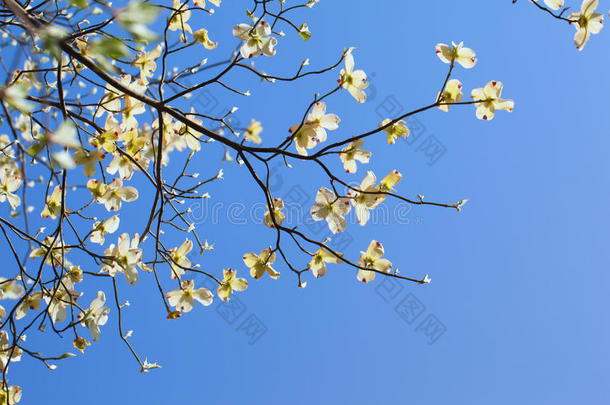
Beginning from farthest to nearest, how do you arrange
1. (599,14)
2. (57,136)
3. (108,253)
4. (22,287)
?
1. (22,287)
2. (108,253)
3. (599,14)
4. (57,136)

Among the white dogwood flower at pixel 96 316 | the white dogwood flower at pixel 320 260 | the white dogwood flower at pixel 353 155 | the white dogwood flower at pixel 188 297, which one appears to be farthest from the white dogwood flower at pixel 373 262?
the white dogwood flower at pixel 96 316

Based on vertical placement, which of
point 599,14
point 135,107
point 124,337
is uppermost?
point 135,107

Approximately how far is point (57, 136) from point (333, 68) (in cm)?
101

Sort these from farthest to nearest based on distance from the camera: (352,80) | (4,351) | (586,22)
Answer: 1. (4,351)
2. (352,80)
3. (586,22)

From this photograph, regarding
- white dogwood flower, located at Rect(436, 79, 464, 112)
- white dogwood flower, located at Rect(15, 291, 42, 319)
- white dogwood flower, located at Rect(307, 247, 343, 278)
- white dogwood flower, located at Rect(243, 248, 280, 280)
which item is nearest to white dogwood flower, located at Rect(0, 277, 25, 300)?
white dogwood flower, located at Rect(15, 291, 42, 319)

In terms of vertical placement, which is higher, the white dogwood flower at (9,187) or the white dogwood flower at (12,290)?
the white dogwood flower at (9,187)

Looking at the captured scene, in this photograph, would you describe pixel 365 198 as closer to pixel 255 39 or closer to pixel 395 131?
pixel 395 131

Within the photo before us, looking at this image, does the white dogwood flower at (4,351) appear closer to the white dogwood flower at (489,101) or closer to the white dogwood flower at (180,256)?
the white dogwood flower at (180,256)

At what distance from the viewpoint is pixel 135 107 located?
1445 millimetres

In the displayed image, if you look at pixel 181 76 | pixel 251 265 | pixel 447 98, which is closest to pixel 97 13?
pixel 181 76

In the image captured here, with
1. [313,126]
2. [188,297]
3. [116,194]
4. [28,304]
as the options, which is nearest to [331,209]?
[313,126]

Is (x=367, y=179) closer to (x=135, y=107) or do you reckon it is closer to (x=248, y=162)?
(x=248, y=162)

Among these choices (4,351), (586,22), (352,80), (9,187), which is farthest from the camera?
(9,187)

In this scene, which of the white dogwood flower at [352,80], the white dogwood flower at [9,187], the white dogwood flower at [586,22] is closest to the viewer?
the white dogwood flower at [586,22]
